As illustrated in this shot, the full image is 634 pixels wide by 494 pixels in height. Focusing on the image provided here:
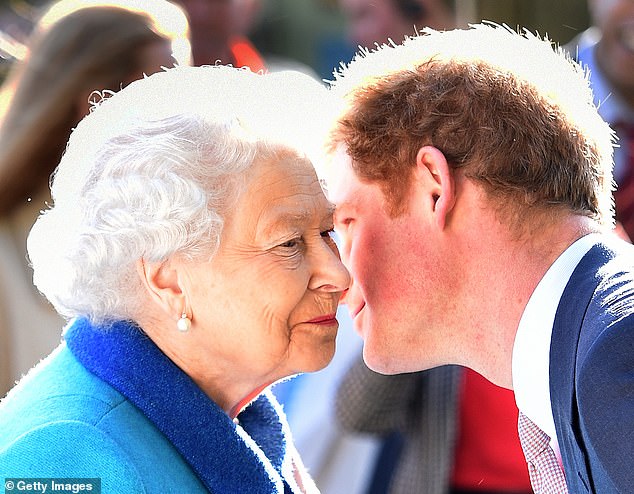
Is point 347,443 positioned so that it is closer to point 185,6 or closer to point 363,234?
point 363,234

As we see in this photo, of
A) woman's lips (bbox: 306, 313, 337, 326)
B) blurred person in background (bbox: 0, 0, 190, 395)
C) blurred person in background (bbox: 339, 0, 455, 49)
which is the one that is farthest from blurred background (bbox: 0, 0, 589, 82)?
woman's lips (bbox: 306, 313, 337, 326)

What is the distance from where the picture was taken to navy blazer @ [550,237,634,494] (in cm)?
192

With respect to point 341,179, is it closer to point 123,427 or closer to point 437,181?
point 437,181

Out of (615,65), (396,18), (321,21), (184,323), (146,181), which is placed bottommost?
(321,21)

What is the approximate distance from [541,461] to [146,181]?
1.04 meters

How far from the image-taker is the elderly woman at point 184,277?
2.08m

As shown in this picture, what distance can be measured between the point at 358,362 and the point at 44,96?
4.65 ft

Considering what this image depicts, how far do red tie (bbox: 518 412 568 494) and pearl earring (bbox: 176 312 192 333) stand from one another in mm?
785

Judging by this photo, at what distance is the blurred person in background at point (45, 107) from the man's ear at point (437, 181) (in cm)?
156

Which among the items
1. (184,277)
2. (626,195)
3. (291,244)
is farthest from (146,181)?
(626,195)

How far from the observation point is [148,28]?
388cm

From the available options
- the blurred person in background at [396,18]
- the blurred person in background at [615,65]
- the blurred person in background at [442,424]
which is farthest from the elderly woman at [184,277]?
the blurred person in background at [396,18]

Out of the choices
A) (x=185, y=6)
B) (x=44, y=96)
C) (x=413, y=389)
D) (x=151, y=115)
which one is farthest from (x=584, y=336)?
(x=185, y=6)

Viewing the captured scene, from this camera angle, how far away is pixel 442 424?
351 cm
